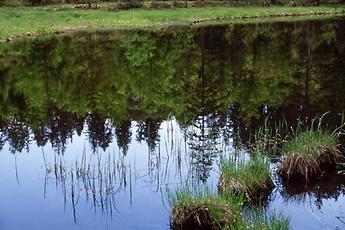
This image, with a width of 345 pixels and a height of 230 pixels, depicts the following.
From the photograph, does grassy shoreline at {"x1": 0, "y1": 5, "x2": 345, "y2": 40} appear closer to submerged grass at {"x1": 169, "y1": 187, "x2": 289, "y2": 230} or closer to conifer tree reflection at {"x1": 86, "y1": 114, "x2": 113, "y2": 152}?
conifer tree reflection at {"x1": 86, "y1": 114, "x2": 113, "y2": 152}

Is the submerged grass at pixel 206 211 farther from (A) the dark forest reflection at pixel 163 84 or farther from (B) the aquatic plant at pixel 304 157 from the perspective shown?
(A) the dark forest reflection at pixel 163 84

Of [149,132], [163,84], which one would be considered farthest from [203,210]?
[163,84]

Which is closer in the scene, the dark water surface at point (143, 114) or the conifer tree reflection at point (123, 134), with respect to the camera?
the dark water surface at point (143, 114)

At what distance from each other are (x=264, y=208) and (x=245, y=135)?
295 inches

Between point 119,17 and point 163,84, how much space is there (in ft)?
130

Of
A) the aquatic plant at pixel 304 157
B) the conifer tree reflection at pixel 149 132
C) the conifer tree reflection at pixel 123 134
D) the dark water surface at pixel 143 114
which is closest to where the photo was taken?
the dark water surface at pixel 143 114

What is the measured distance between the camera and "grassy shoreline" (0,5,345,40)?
204 feet

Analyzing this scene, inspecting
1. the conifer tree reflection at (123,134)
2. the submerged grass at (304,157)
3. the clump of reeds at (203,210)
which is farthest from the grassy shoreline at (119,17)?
the clump of reeds at (203,210)

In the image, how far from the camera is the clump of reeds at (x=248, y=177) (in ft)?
50.0

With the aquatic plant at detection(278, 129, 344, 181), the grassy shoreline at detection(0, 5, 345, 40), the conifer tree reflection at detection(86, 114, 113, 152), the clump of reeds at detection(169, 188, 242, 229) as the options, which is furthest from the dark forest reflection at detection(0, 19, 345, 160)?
the clump of reeds at detection(169, 188, 242, 229)

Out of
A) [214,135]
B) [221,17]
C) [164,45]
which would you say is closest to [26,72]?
[164,45]

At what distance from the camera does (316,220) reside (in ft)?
48.0

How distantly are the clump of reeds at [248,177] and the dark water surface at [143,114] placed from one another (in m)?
0.54

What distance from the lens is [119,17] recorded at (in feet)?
243
